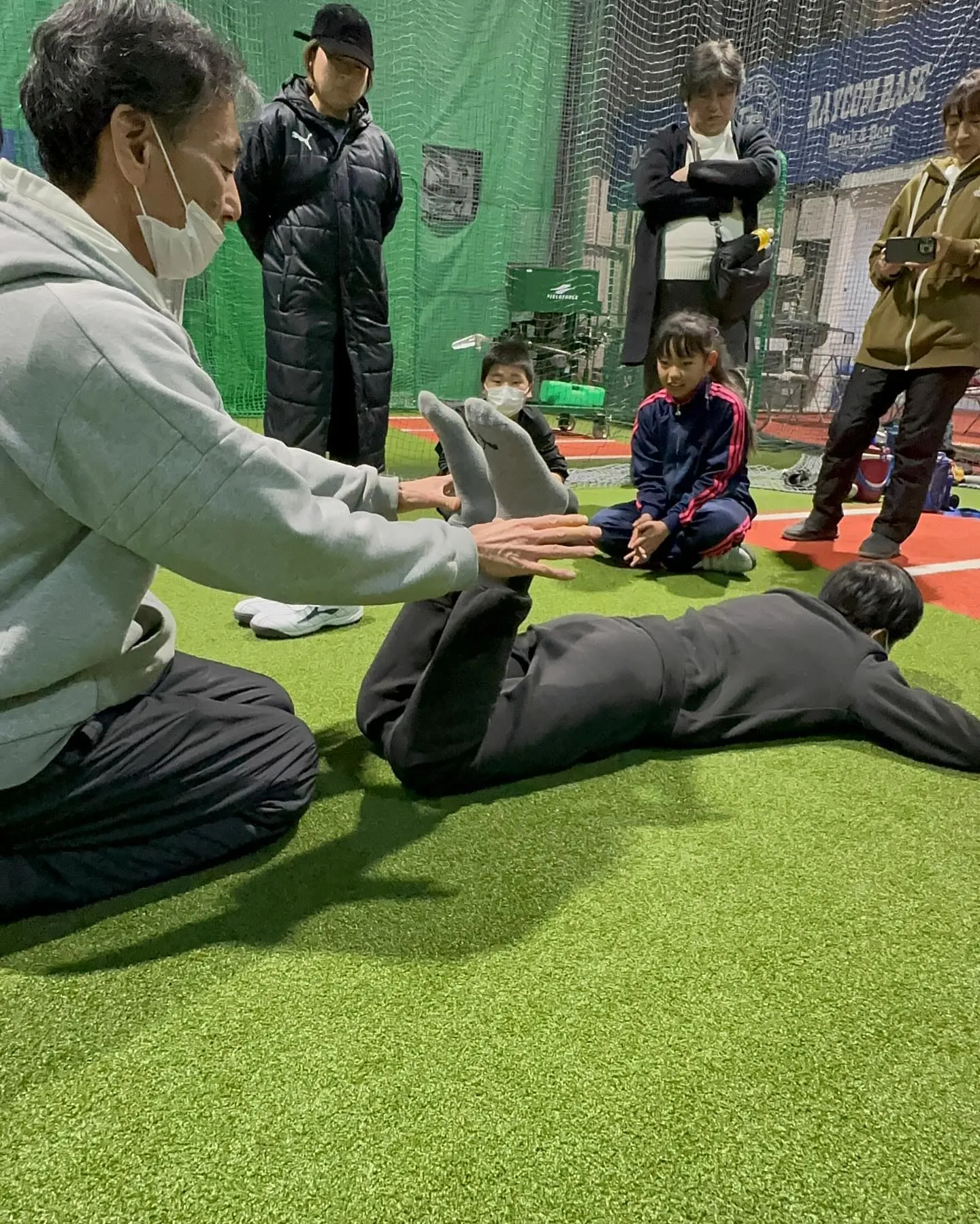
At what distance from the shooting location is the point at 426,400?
127 cm

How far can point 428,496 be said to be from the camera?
1561mm

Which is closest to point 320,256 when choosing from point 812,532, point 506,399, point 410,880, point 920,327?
point 506,399

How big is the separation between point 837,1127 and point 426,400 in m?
1.03

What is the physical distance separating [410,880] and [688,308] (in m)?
2.93

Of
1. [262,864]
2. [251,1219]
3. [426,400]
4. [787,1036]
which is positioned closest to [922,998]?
[787,1036]

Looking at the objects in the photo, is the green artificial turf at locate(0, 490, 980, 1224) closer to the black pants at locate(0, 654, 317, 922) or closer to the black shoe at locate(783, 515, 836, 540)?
the black pants at locate(0, 654, 317, 922)

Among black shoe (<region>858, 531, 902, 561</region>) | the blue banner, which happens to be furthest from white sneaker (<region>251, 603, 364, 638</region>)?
the blue banner

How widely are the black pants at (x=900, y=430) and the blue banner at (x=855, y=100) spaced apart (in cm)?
397

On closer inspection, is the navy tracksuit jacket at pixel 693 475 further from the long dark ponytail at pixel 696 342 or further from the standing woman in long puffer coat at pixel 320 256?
the standing woman in long puffer coat at pixel 320 256

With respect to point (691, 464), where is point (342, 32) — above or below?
above

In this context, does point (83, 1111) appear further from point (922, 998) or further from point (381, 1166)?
point (922, 998)

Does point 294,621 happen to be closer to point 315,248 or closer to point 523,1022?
point 315,248

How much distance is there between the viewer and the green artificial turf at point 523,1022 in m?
0.80

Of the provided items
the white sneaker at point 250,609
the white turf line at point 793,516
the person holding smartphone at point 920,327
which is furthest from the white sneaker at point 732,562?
the white sneaker at point 250,609
